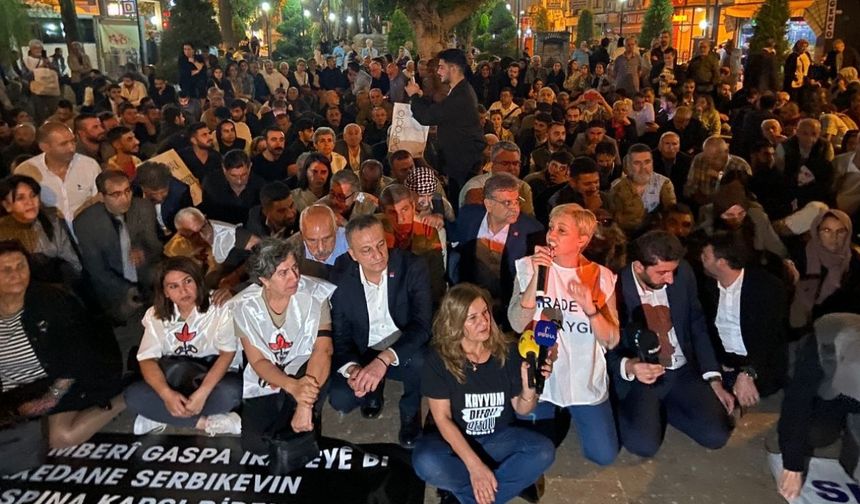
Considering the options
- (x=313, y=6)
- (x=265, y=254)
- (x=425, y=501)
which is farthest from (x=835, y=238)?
(x=313, y=6)

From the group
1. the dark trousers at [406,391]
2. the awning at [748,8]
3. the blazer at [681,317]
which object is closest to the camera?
the blazer at [681,317]

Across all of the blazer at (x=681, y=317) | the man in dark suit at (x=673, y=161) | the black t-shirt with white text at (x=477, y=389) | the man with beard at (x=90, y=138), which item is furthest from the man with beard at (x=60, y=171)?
the man in dark suit at (x=673, y=161)

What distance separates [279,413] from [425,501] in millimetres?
1020

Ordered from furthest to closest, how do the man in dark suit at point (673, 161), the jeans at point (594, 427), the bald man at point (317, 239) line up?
the man in dark suit at point (673, 161)
the bald man at point (317, 239)
the jeans at point (594, 427)

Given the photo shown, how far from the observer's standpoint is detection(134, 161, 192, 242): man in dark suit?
19.0 ft

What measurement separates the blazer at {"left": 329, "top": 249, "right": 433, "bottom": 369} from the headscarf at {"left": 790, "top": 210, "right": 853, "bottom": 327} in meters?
2.72

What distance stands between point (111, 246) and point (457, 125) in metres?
3.36

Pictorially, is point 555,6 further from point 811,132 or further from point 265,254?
point 265,254

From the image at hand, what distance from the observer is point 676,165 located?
7.34m

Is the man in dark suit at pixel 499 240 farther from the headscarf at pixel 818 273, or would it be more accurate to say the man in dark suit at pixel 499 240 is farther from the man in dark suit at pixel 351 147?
the man in dark suit at pixel 351 147

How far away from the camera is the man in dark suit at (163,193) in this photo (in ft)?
19.0

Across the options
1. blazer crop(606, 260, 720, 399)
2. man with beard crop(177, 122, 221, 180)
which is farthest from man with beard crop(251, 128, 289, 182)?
blazer crop(606, 260, 720, 399)

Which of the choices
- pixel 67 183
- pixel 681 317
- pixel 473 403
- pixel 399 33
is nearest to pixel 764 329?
pixel 681 317

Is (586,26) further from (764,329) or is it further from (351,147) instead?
(764,329)
